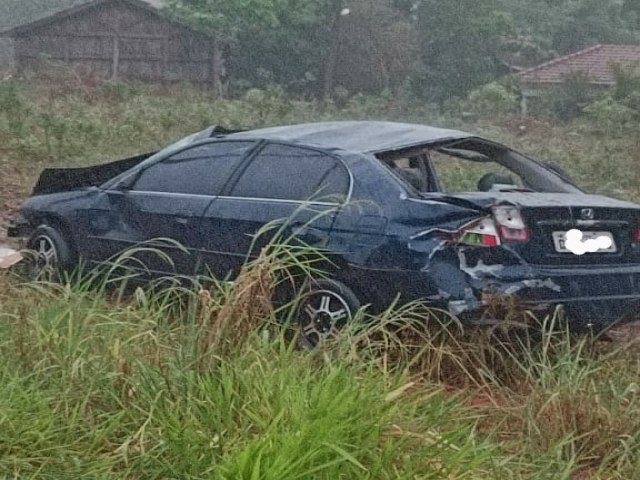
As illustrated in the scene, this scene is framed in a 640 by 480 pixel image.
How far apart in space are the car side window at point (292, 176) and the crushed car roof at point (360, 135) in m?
0.09

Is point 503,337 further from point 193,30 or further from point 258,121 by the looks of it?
point 193,30

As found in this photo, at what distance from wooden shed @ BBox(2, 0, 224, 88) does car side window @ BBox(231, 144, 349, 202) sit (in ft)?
89.9

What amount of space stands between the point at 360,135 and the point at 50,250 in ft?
7.55

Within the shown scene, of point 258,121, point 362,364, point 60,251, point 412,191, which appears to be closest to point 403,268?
point 412,191

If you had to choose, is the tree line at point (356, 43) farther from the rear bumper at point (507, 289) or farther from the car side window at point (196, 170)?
the rear bumper at point (507, 289)

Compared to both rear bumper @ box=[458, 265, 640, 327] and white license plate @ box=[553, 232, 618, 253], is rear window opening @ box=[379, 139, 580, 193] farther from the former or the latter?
rear bumper @ box=[458, 265, 640, 327]

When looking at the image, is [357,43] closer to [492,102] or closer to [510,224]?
[492,102]

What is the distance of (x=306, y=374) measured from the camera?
422 centimetres

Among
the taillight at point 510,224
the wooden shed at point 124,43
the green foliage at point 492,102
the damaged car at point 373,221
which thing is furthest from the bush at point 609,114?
the taillight at point 510,224

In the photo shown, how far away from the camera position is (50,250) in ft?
24.0

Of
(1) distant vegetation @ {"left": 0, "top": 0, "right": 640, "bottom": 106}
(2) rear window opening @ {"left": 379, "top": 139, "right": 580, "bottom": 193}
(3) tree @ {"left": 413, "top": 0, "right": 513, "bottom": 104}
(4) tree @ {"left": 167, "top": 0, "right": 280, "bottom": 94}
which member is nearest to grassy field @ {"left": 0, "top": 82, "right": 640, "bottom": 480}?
(2) rear window opening @ {"left": 379, "top": 139, "right": 580, "bottom": 193}

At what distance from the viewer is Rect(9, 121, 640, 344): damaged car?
17.9ft

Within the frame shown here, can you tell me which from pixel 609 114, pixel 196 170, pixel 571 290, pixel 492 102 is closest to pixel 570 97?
pixel 492 102

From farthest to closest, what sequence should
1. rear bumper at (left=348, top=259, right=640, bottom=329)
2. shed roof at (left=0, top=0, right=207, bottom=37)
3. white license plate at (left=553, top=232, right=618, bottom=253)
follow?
shed roof at (left=0, top=0, right=207, bottom=37) → white license plate at (left=553, top=232, right=618, bottom=253) → rear bumper at (left=348, top=259, right=640, bottom=329)
